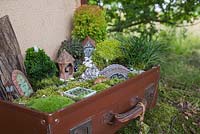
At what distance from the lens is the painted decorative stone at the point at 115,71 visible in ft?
4.37

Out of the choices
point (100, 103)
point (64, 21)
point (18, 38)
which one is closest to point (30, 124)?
point (100, 103)

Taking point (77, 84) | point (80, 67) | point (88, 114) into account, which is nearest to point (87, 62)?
point (80, 67)

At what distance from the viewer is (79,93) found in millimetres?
1082

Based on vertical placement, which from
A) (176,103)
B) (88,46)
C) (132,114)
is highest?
(88,46)

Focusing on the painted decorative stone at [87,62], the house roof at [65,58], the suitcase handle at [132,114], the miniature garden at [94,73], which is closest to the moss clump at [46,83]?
the miniature garden at [94,73]

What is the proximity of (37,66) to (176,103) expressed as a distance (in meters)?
0.87

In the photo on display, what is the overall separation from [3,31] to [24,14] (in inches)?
6.3

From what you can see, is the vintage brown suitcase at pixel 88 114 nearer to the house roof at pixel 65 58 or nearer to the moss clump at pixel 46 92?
the moss clump at pixel 46 92

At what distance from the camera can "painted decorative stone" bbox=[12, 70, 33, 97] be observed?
113 centimetres

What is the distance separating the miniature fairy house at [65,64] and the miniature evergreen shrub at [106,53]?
153 millimetres

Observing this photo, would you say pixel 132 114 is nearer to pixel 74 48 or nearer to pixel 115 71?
pixel 115 71

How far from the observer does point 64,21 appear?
1549 millimetres

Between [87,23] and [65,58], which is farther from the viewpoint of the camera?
[87,23]

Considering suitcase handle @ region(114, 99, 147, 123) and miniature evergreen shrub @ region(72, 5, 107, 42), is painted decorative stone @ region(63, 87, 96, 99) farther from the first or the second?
miniature evergreen shrub @ region(72, 5, 107, 42)
